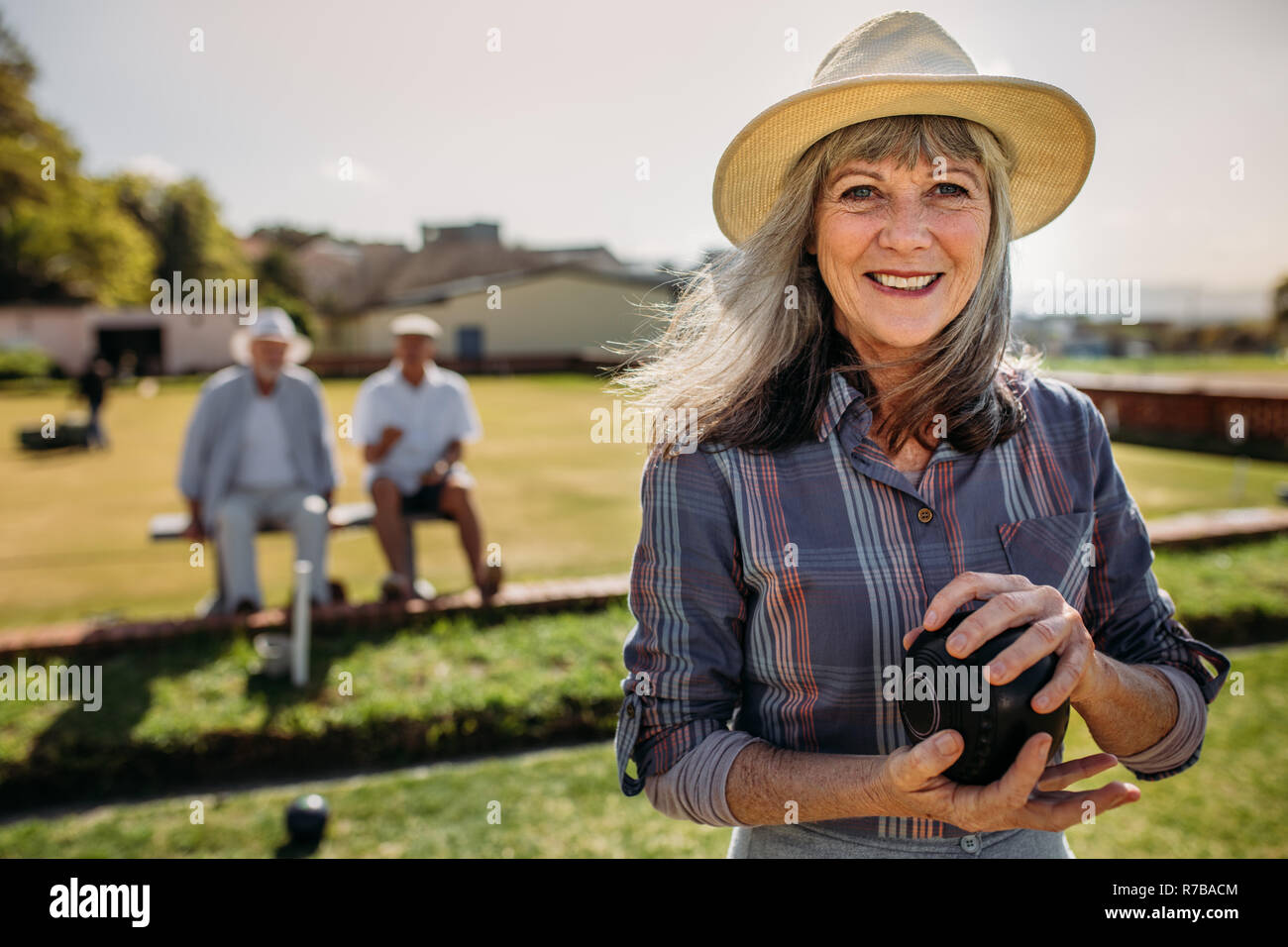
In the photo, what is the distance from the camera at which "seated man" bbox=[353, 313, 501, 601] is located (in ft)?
19.6

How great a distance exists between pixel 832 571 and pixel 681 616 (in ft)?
0.80

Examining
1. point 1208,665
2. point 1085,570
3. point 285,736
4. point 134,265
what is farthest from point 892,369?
point 134,265

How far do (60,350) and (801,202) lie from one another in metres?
45.2

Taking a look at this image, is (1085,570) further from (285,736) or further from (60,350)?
(60,350)

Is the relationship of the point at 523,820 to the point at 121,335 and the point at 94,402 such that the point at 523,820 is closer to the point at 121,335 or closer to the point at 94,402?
the point at 94,402

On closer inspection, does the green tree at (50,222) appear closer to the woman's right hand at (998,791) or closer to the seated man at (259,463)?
the seated man at (259,463)

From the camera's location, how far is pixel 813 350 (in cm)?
160

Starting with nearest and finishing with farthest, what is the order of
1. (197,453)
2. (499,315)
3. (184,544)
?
(197,453) → (184,544) → (499,315)

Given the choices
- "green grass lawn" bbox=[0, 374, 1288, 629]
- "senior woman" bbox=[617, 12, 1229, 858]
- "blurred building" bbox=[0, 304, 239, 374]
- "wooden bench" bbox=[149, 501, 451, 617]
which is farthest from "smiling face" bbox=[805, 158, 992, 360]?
"blurred building" bbox=[0, 304, 239, 374]

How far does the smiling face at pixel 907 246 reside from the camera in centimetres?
146

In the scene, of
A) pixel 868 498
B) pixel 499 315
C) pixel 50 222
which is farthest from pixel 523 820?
pixel 50 222

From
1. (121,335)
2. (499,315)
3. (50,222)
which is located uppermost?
(50,222)

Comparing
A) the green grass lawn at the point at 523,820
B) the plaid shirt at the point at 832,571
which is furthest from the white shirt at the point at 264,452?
the plaid shirt at the point at 832,571

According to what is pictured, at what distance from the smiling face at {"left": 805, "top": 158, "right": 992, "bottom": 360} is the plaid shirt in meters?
0.15
